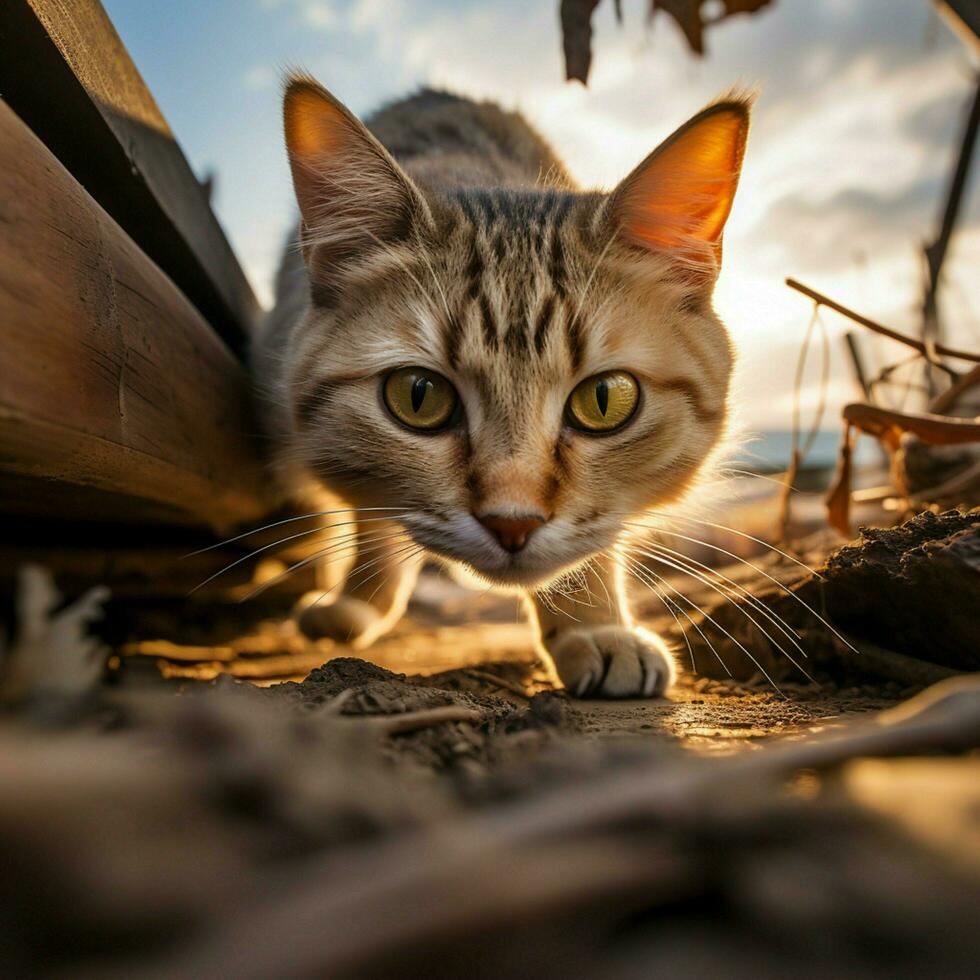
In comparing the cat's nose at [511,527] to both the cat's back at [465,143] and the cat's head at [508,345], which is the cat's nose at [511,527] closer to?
the cat's head at [508,345]

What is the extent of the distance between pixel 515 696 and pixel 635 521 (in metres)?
0.41

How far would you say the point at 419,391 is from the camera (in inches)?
51.5

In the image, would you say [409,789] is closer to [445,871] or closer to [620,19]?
[445,871]

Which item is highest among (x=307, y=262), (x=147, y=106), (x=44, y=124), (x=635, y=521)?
(x=147, y=106)

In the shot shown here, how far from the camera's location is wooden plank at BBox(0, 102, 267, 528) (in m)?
0.76

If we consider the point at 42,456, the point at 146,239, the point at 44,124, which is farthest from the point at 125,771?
the point at 146,239

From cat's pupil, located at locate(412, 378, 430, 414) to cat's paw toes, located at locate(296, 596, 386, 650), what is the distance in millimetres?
897

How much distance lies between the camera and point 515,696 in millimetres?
1174

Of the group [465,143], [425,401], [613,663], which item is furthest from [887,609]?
[465,143]

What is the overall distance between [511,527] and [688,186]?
2.56 feet

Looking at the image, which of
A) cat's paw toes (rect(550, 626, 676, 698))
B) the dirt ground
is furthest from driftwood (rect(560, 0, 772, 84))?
the dirt ground

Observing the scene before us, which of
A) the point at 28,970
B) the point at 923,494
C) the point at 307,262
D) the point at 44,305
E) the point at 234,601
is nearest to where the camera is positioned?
the point at 28,970

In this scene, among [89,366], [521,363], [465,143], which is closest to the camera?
[89,366]

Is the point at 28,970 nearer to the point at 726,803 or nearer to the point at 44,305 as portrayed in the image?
the point at 726,803
